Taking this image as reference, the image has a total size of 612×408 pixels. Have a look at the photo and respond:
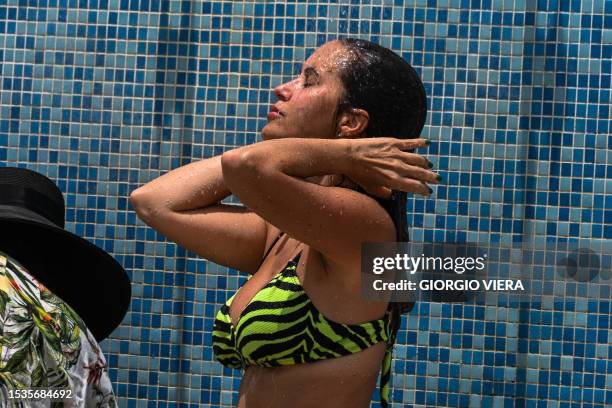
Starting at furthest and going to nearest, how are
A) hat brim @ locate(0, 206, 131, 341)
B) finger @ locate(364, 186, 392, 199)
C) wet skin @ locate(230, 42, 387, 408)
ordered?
wet skin @ locate(230, 42, 387, 408) < finger @ locate(364, 186, 392, 199) < hat brim @ locate(0, 206, 131, 341)

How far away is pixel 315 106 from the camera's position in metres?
2.36

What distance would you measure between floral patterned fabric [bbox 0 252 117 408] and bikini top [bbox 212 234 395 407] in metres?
0.59

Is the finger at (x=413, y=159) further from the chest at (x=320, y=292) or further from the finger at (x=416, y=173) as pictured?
the chest at (x=320, y=292)

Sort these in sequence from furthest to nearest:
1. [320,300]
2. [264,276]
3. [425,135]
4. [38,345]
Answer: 1. [425,135]
2. [264,276]
3. [320,300]
4. [38,345]

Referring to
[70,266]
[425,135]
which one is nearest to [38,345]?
[70,266]

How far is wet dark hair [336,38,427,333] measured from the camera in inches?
91.4

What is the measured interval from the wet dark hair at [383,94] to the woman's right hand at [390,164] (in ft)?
0.46

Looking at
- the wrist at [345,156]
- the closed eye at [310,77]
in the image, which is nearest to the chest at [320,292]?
the wrist at [345,156]

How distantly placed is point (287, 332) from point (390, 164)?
1.42 feet

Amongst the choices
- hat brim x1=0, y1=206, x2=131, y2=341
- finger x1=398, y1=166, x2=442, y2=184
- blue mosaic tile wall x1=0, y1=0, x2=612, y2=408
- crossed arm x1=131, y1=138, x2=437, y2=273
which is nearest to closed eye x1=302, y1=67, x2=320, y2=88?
crossed arm x1=131, y1=138, x2=437, y2=273

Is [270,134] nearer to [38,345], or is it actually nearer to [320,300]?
[320,300]

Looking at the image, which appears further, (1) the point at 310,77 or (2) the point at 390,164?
(1) the point at 310,77

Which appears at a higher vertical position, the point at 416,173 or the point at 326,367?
the point at 416,173

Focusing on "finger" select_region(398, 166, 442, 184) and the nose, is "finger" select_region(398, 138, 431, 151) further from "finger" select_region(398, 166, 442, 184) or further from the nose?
the nose
